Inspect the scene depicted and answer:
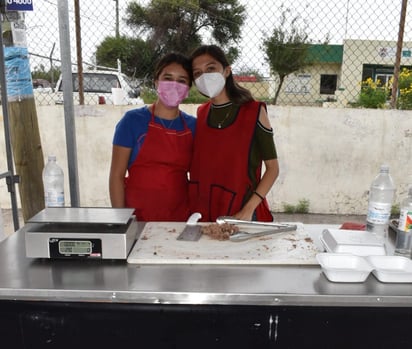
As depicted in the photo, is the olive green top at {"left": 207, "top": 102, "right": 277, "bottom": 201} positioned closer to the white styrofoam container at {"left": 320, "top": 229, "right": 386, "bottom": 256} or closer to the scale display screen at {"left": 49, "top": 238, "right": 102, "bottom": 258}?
the white styrofoam container at {"left": 320, "top": 229, "right": 386, "bottom": 256}

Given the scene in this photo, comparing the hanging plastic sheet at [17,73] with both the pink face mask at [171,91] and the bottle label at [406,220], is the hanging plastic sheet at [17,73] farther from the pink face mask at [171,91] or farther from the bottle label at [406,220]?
the bottle label at [406,220]

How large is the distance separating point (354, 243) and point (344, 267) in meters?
0.14

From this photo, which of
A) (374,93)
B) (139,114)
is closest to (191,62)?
(139,114)

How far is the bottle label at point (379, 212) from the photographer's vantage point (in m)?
1.32

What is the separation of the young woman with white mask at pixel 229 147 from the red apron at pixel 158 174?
3.6 inches

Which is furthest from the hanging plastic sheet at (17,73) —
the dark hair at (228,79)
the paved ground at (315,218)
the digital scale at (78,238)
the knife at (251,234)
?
the paved ground at (315,218)

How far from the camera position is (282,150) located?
12.6 feet

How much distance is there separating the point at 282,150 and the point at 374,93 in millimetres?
1358

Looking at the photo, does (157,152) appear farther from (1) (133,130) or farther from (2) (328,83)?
(2) (328,83)

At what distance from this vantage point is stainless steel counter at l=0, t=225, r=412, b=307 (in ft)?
3.37

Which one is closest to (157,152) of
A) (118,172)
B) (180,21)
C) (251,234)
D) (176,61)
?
(118,172)

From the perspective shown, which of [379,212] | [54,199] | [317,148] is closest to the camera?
[379,212]

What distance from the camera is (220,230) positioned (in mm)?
1361

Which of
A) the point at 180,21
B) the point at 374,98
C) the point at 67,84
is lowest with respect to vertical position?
Answer: the point at 374,98
